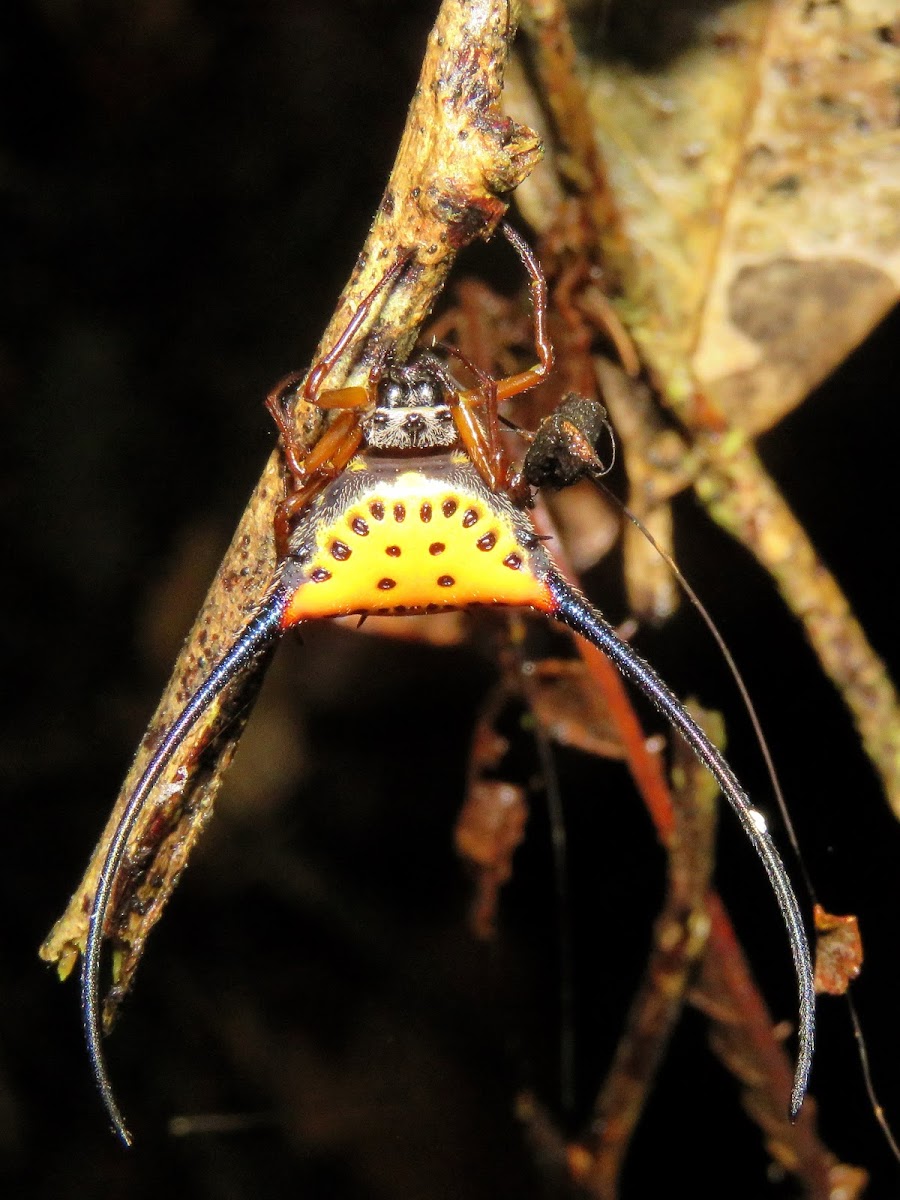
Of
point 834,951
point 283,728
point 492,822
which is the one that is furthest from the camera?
point 283,728

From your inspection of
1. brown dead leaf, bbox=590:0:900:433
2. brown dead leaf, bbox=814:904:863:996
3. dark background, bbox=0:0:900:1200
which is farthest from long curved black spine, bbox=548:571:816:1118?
brown dead leaf, bbox=590:0:900:433

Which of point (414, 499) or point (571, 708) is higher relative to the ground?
point (414, 499)


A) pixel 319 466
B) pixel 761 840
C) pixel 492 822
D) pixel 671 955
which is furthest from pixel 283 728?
pixel 761 840

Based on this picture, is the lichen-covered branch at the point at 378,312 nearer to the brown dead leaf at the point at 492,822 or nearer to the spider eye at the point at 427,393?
the spider eye at the point at 427,393

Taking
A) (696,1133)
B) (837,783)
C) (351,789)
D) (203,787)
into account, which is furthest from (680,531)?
(696,1133)

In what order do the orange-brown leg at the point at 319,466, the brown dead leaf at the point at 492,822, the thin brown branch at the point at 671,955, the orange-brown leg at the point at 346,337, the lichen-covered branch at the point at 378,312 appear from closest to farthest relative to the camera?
the lichen-covered branch at the point at 378,312 < the orange-brown leg at the point at 346,337 < the orange-brown leg at the point at 319,466 < the thin brown branch at the point at 671,955 < the brown dead leaf at the point at 492,822

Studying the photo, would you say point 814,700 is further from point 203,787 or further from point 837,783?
point 203,787

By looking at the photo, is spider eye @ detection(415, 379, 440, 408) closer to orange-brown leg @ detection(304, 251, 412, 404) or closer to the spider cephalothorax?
the spider cephalothorax

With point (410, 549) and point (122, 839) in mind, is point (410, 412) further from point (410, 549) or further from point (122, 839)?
point (122, 839)

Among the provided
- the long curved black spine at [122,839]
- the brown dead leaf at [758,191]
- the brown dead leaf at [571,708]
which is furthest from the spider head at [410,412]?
the brown dead leaf at [571,708]
